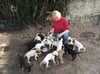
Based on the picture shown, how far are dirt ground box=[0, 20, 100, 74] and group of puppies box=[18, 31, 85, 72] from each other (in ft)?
0.51

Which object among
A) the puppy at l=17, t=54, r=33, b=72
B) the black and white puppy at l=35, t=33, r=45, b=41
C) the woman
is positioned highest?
the woman

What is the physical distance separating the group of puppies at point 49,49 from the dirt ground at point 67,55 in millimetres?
156

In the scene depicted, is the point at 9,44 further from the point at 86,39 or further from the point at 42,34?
the point at 86,39

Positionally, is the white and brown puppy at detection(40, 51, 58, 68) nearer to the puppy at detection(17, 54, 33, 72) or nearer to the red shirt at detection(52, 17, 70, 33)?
the puppy at detection(17, 54, 33, 72)

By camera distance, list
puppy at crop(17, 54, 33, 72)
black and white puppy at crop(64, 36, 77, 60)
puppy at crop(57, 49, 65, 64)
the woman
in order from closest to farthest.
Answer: puppy at crop(17, 54, 33, 72), puppy at crop(57, 49, 65, 64), black and white puppy at crop(64, 36, 77, 60), the woman

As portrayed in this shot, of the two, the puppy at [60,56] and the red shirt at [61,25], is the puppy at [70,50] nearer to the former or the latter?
the puppy at [60,56]

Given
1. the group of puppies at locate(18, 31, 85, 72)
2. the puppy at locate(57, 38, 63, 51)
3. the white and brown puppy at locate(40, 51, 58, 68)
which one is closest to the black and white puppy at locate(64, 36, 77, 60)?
the group of puppies at locate(18, 31, 85, 72)

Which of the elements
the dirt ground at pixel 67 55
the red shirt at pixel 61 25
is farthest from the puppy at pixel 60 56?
the red shirt at pixel 61 25

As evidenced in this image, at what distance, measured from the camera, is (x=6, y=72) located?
592cm

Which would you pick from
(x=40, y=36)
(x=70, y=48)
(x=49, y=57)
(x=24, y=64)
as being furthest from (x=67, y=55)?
(x=24, y=64)

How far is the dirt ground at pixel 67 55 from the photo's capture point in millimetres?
5977

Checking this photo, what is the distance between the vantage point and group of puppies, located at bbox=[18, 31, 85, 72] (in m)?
5.95

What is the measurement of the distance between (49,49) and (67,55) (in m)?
0.47

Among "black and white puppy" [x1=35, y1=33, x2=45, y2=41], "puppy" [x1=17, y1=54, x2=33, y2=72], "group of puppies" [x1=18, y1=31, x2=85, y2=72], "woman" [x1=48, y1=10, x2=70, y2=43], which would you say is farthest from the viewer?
"black and white puppy" [x1=35, y1=33, x2=45, y2=41]
